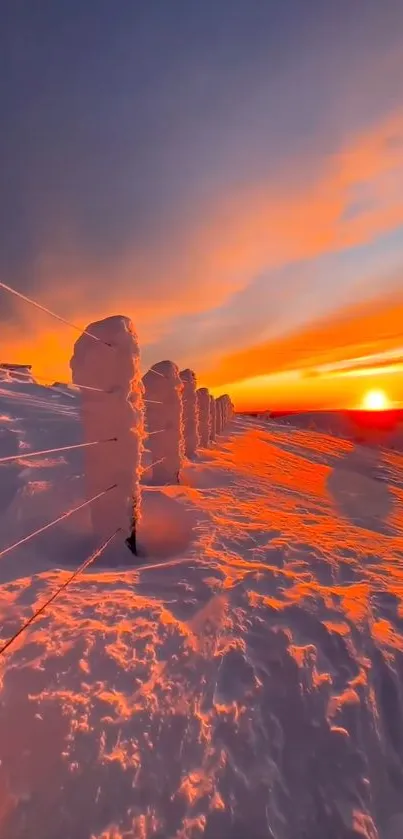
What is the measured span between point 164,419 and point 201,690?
4247 millimetres

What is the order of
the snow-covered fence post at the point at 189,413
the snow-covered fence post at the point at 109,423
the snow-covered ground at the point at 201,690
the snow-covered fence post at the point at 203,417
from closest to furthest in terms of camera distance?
the snow-covered ground at the point at 201,690, the snow-covered fence post at the point at 109,423, the snow-covered fence post at the point at 189,413, the snow-covered fence post at the point at 203,417

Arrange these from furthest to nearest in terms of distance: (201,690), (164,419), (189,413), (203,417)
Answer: (203,417) → (189,413) → (164,419) → (201,690)

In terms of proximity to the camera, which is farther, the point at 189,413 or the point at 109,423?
the point at 189,413

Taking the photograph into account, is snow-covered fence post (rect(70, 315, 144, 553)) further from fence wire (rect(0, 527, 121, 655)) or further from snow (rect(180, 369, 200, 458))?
snow (rect(180, 369, 200, 458))

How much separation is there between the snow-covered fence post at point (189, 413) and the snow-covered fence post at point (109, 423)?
4.62 m

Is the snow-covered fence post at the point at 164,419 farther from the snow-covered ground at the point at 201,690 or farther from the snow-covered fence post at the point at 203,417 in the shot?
the snow-covered fence post at the point at 203,417

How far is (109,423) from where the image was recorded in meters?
3.29

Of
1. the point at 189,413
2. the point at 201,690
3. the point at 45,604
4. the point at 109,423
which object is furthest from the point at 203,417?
the point at 201,690

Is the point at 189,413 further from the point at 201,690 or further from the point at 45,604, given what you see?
the point at 201,690

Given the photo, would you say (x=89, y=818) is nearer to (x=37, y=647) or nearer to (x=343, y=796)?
(x=37, y=647)

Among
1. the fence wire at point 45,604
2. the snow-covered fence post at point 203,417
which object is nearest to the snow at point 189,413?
the snow-covered fence post at point 203,417

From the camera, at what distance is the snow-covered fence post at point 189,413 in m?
8.05

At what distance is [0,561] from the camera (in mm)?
2816

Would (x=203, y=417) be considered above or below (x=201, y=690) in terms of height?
above
